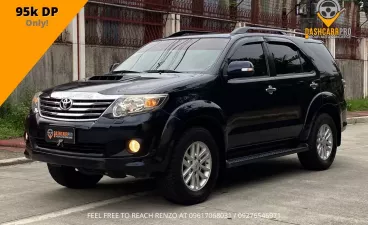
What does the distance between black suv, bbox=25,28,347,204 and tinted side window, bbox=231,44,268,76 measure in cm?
1

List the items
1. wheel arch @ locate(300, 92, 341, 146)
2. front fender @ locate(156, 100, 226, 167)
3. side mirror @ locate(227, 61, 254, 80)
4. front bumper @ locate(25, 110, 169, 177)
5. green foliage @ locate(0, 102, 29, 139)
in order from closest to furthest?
front bumper @ locate(25, 110, 169, 177), front fender @ locate(156, 100, 226, 167), side mirror @ locate(227, 61, 254, 80), wheel arch @ locate(300, 92, 341, 146), green foliage @ locate(0, 102, 29, 139)

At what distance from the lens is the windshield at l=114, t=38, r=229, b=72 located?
6.37 m

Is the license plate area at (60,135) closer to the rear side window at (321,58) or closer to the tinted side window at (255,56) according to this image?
the tinted side window at (255,56)

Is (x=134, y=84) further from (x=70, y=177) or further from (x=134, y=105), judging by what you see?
(x=70, y=177)

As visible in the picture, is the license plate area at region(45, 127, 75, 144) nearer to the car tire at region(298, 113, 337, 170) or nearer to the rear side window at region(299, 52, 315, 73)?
the car tire at region(298, 113, 337, 170)

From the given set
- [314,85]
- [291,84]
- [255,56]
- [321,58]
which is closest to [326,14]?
[321,58]

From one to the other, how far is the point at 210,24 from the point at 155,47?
9749mm

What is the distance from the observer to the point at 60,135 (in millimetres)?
A: 5516

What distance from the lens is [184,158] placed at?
563cm

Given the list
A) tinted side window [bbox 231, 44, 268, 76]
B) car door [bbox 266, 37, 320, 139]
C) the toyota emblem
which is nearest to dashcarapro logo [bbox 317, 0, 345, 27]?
car door [bbox 266, 37, 320, 139]

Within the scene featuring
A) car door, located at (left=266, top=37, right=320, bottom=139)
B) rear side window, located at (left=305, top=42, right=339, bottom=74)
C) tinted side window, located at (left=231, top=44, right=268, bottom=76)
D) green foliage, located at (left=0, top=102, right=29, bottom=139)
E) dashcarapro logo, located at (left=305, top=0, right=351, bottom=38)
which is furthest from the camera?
dashcarapro logo, located at (left=305, top=0, right=351, bottom=38)

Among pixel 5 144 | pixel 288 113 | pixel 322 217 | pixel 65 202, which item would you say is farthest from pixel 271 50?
pixel 5 144

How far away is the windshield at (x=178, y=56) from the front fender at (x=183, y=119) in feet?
1.88

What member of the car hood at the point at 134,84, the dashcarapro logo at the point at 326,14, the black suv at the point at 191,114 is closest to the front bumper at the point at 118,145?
the black suv at the point at 191,114
